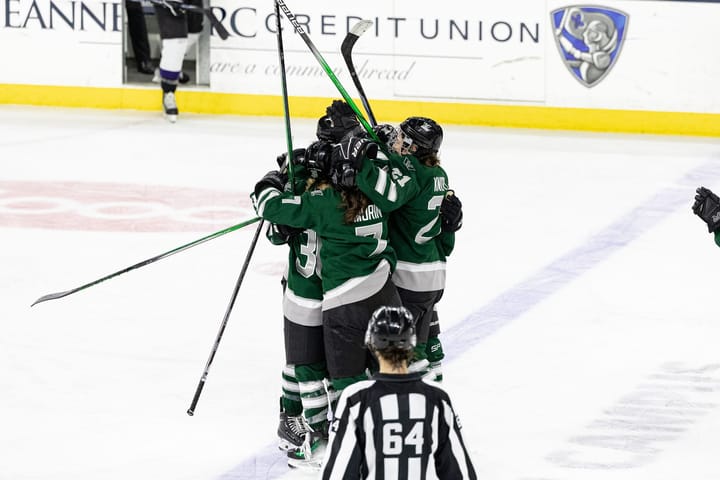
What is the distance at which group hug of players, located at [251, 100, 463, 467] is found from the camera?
3.83 m

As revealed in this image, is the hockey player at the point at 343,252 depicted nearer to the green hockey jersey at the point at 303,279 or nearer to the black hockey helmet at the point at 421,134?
the green hockey jersey at the point at 303,279

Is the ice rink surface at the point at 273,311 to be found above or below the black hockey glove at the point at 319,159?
below

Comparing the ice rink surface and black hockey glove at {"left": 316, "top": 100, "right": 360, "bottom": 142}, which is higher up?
black hockey glove at {"left": 316, "top": 100, "right": 360, "bottom": 142}

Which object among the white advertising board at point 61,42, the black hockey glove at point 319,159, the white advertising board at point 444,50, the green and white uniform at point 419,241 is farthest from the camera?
the white advertising board at point 61,42

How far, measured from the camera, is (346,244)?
3881 millimetres

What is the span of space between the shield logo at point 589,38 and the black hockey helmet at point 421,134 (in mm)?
6152

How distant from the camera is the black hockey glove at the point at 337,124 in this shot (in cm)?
407

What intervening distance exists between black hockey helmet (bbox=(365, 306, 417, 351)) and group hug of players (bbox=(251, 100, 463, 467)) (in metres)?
0.95

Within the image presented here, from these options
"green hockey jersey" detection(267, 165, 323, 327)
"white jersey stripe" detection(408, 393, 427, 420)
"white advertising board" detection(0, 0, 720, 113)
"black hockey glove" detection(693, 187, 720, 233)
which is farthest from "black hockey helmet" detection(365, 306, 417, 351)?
"white advertising board" detection(0, 0, 720, 113)

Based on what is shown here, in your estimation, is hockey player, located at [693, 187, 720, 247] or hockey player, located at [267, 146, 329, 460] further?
hockey player, located at [693, 187, 720, 247]

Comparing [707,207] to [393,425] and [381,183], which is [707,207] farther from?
[393,425]

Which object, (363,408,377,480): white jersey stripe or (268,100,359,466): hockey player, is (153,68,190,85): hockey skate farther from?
(363,408,377,480): white jersey stripe

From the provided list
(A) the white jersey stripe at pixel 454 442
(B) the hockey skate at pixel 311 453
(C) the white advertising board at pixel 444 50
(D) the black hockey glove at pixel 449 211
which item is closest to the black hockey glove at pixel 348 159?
(D) the black hockey glove at pixel 449 211

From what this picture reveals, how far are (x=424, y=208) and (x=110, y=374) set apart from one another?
5.08ft
